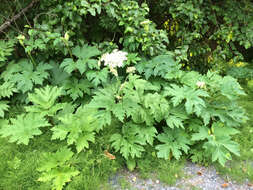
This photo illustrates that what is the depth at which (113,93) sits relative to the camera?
9.30 feet

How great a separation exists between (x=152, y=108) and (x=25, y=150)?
1.77 metres

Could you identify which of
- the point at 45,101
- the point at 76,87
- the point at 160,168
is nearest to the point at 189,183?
the point at 160,168

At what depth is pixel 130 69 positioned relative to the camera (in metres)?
A: 2.56

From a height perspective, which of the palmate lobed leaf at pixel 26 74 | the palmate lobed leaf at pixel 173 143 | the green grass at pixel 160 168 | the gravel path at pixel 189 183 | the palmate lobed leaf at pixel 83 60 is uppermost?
Result: the palmate lobed leaf at pixel 83 60

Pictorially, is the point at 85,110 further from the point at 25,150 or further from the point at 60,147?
the point at 25,150

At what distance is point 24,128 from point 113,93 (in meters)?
1.25

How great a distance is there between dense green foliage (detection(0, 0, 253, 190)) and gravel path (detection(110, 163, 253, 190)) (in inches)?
7.1

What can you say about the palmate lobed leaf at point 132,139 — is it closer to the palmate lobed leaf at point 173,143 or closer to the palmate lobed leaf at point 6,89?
the palmate lobed leaf at point 173,143

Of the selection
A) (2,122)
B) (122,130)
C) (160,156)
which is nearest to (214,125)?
(160,156)

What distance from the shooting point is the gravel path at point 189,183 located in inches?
101

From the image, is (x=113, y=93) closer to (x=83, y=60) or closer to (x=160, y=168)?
(x=83, y=60)

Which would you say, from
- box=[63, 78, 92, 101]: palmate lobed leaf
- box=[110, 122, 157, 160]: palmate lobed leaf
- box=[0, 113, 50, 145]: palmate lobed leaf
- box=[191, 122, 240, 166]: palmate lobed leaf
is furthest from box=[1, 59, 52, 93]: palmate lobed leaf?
box=[191, 122, 240, 166]: palmate lobed leaf

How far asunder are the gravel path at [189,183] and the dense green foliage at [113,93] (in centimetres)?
18

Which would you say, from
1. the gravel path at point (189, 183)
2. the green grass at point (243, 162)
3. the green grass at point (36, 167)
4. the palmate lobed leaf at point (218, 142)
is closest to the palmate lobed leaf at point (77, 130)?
the green grass at point (36, 167)
